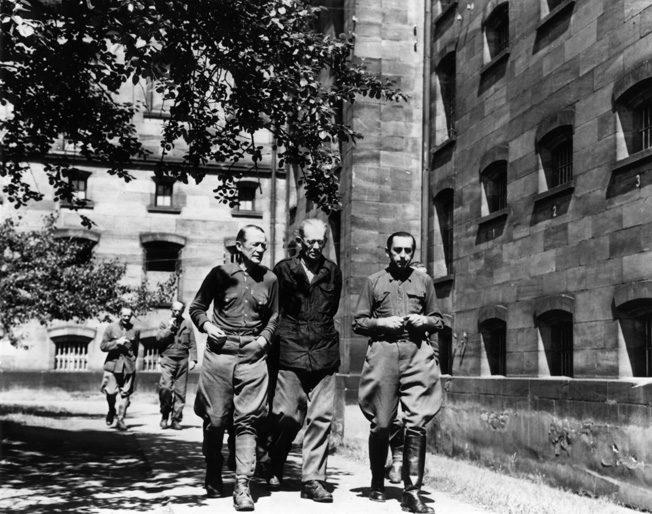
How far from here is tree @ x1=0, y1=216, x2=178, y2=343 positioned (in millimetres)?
22094

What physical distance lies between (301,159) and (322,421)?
16.5ft

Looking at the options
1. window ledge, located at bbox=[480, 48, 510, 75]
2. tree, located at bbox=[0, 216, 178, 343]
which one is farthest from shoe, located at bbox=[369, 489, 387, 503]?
tree, located at bbox=[0, 216, 178, 343]

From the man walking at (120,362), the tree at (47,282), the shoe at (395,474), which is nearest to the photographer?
the shoe at (395,474)

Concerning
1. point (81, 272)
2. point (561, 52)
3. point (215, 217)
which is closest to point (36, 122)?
point (561, 52)

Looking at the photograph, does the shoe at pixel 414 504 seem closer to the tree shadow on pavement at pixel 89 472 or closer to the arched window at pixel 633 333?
the tree shadow on pavement at pixel 89 472

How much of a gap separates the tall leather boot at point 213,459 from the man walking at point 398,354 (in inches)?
47.9

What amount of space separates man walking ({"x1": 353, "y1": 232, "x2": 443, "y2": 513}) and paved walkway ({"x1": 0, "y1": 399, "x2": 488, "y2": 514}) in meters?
0.59

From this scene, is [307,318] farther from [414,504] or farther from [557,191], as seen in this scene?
[557,191]

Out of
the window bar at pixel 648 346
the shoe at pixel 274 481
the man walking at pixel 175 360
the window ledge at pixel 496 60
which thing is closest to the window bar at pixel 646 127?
the window bar at pixel 648 346

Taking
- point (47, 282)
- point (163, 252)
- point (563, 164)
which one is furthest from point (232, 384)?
point (163, 252)

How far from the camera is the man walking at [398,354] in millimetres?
7234

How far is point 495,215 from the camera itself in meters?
13.8

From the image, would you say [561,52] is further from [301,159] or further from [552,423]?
[552,423]

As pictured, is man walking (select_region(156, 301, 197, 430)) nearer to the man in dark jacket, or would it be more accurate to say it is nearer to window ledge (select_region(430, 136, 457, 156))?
window ledge (select_region(430, 136, 457, 156))
